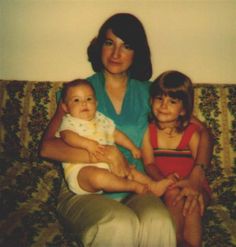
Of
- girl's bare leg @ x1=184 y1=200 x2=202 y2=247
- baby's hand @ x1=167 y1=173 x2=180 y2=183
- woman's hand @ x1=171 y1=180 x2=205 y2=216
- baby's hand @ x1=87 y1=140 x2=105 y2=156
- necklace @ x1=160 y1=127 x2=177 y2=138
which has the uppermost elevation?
necklace @ x1=160 y1=127 x2=177 y2=138

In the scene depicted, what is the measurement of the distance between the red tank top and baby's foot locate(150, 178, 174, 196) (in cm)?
14

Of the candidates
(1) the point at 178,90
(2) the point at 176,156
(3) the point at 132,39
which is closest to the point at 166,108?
(1) the point at 178,90

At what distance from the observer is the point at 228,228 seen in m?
1.12

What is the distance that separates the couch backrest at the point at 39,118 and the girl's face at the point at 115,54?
0.90 feet

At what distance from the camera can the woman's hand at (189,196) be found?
3.62 feet

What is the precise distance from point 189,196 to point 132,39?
61cm

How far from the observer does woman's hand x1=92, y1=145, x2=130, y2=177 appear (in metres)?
1.16

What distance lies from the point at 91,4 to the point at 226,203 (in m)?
1.05

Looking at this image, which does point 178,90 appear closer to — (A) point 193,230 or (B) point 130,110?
(B) point 130,110

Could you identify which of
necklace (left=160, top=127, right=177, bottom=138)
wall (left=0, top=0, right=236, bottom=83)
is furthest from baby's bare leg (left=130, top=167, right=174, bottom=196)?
wall (left=0, top=0, right=236, bottom=83)

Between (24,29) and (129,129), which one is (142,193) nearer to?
(129,129)

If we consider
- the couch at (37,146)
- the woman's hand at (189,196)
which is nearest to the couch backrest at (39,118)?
the couch at (37,146)

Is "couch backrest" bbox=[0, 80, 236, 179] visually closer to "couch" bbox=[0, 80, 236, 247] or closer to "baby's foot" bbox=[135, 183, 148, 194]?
"couch" bbox=[0, 80, 236, 247]

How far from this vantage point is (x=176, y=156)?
133 cm
